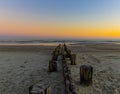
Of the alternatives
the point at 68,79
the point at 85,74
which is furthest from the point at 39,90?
the point at 85,74

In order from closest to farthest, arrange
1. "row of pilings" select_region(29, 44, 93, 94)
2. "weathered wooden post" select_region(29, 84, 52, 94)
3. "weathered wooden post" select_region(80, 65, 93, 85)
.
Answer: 1. "weathered wooden post" select_region(29, 84, 52, 94)
2. "row of pilings" select_region(29, 44, 93, 94)
3. "weathered wooden post" select_region(80, 65, 93, 85)

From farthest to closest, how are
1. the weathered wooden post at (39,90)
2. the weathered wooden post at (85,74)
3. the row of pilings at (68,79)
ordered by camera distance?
the weathered wooden post at (85,74) < the row of pilings at (68,79) < the weathered wooden post at (39,90)

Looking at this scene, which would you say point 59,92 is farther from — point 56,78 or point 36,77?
point 36,77

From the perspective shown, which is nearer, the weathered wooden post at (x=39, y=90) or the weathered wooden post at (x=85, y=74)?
the weathered wooden post at (x=39, y=90)

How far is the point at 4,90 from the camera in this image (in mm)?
6387

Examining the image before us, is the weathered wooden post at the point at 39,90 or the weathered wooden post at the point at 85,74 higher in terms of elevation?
the weathered wooden post at the point at 39,90

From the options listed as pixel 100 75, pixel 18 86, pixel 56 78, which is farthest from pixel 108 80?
pixel 18 86

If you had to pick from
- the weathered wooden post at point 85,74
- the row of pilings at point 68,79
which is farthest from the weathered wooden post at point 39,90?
the weathered wooden post at point 85,74

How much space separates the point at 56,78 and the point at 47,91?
4.73 m

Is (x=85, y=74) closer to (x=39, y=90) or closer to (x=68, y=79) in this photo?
(x=68, y=79)

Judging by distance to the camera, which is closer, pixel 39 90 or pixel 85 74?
pixel 39 90

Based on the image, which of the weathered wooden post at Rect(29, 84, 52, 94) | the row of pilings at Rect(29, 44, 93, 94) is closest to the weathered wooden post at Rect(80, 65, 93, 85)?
the row of pilings at Rect(29, 44, 93, 94)

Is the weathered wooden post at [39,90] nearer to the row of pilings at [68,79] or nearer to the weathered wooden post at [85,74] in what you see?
the row of pilings at [68,79]

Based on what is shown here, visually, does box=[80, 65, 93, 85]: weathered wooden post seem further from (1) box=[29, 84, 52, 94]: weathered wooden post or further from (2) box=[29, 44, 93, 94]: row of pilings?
(1) box=[29, 84, 52, 94]: weathered wooden post
